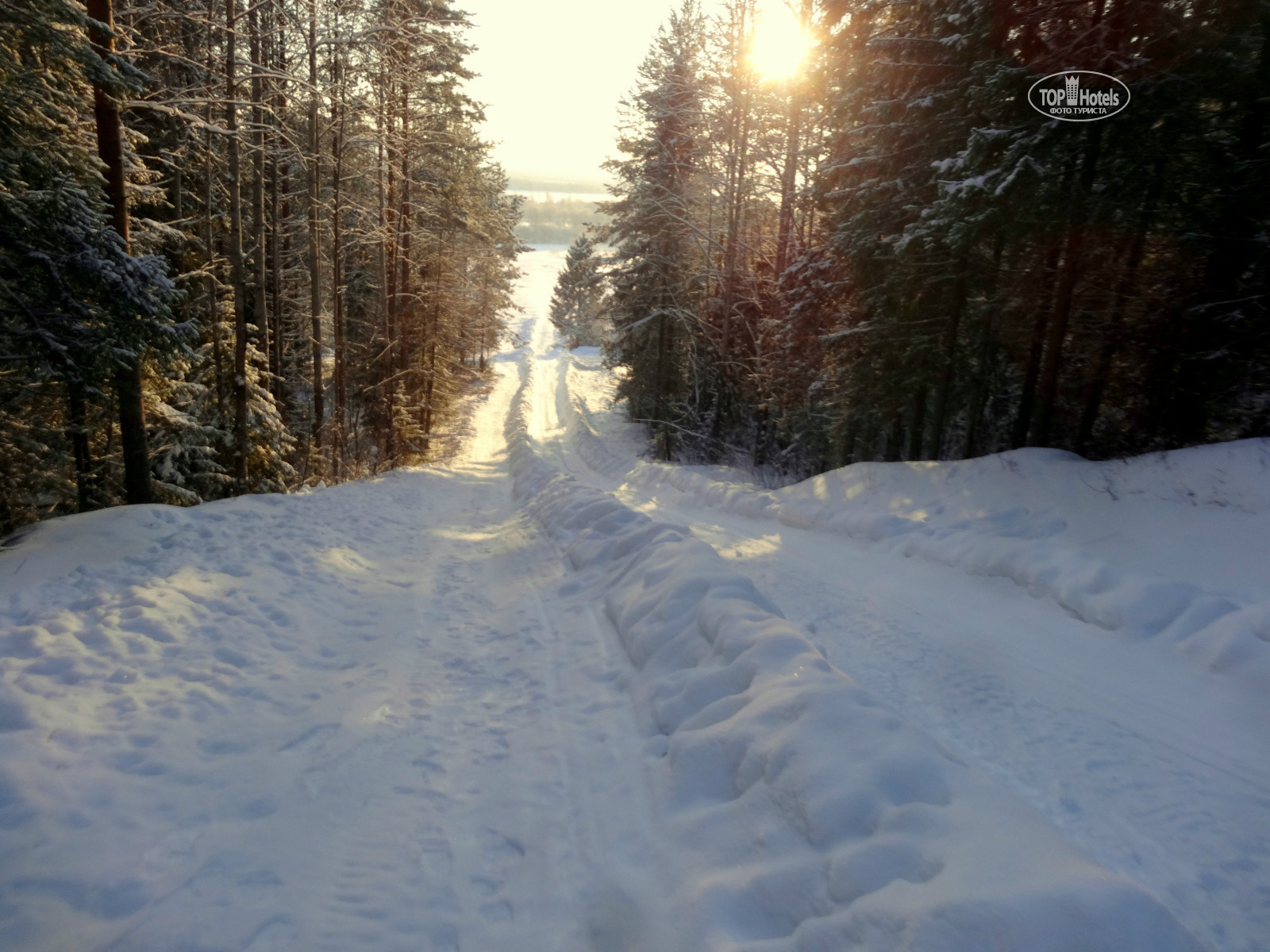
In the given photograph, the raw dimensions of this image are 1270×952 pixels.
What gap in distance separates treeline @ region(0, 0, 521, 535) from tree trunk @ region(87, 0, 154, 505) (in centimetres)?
3

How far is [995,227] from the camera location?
393 inches

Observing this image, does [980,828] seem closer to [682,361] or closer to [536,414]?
[682,361]

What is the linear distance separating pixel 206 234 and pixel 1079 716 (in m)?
17.6

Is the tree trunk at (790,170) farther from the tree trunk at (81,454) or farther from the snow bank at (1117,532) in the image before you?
the tree trunk at (81,454)

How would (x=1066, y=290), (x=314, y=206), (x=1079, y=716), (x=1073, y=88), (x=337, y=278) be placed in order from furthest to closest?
(x=337, y=278) < (x=314, y=206) < (x=1066, y=290) < (x=1073, y=88) < (x=1079, y=716)

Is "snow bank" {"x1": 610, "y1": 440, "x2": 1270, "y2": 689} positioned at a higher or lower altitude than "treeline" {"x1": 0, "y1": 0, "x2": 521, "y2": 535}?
lower

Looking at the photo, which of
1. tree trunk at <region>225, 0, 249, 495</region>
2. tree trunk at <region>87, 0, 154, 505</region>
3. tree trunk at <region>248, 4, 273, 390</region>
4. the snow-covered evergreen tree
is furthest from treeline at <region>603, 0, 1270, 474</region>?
the snow-covered evergreen tree

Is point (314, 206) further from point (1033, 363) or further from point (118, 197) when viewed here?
point (1033, 363)

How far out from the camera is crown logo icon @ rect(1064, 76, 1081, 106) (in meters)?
8.78

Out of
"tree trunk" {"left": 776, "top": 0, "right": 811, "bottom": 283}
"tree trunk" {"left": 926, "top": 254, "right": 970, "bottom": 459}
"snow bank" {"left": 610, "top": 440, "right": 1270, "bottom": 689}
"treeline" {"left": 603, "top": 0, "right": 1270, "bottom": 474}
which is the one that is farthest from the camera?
"tree trunk" {"left": 776, "top": 0, "right": 811, "bottom": 283}

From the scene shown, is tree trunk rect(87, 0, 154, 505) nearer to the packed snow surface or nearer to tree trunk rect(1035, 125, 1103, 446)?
the packed snow surface

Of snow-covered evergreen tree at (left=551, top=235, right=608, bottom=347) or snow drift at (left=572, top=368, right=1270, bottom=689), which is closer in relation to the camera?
snow drift at (left=572, top=368, right=1270, bottom=689)

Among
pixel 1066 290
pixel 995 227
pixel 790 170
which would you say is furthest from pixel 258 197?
pixel 1066 290

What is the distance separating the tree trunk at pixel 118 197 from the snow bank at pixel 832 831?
7.78 meters
